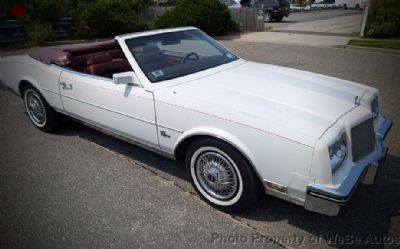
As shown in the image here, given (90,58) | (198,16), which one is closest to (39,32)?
(198,16)

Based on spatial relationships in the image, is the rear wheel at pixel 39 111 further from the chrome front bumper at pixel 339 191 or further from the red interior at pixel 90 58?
the chrome front bumper at pixel 339 191

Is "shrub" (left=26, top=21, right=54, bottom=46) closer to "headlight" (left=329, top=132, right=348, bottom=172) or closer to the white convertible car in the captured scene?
the white convertible car

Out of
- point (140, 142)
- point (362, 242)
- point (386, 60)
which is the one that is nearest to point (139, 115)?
point (140, 142)

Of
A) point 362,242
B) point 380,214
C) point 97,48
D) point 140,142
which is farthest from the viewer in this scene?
point 97,48

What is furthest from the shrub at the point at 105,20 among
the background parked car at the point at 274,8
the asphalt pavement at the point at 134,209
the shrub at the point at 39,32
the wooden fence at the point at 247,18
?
the background parked car at the point at 274,8

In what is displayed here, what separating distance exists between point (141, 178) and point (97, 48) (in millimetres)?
2095

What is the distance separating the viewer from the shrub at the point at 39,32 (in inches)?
468

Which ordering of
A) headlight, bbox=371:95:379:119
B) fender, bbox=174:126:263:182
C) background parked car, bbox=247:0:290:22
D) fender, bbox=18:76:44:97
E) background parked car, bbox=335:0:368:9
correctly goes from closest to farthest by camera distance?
fender, bbox=174:126:263:182 < headlight, bbox=371:95:379:119 < fender, bbox=18:76:44:97 < background parked car, bbox=247:0:290:22 < background parked car, bbox=335:0:368:9

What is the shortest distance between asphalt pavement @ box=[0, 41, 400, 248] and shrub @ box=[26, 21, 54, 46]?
28.9 feet

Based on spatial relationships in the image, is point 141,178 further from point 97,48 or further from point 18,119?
point 18,119

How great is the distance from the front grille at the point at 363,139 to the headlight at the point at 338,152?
3.9 inches

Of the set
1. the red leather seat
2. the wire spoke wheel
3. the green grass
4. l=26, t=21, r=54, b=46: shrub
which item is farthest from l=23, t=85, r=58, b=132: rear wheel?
the green grass

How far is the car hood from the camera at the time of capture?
2.47 metres

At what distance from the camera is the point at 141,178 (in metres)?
3.54
